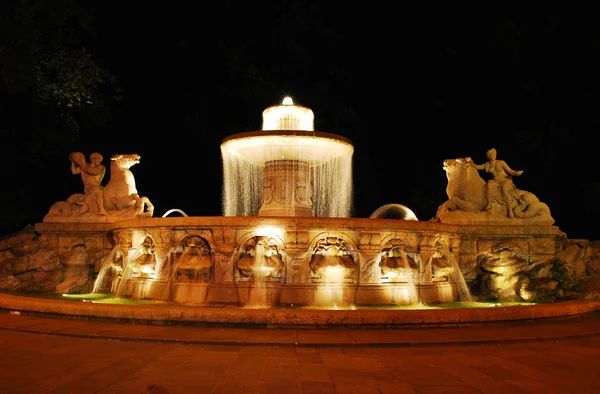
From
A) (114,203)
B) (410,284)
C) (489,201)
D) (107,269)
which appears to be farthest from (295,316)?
(114,203)

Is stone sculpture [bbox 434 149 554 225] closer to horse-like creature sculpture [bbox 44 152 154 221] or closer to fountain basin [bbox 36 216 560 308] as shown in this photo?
fountain basin [bbox 36 216 560 308]

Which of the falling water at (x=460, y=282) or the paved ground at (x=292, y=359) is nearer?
the paved ground at (x=292, y=359)

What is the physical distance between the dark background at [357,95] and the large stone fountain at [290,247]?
10648 millimetres

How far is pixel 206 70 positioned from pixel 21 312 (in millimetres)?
20366

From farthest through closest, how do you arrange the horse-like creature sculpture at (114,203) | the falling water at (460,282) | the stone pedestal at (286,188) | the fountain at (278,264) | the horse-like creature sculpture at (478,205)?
the horse-like creature sculpture at (114,203), the horse-like creature sculpture at (478,205), the stone pedestal at (286,188), the falling water at (460,282), the fountain at (278,264)

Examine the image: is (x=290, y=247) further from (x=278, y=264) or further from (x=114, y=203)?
(x=114, y=203)

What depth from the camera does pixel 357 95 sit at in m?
28.0

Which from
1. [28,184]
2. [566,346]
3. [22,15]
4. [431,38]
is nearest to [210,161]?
[28,184]

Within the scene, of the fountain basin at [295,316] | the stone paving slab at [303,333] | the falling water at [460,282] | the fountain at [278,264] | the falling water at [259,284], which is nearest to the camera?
the stone paving slab at [303,333]

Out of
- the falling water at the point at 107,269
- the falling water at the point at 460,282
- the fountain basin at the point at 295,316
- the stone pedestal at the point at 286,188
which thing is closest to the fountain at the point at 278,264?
the falling water at the point at 460,282

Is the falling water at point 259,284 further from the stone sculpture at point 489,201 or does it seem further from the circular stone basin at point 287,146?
the stone sculpture at point 489,201

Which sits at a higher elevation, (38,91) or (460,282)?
(38,91)

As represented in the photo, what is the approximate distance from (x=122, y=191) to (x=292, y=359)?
892 cm

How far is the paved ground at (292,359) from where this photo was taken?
4691 mm
